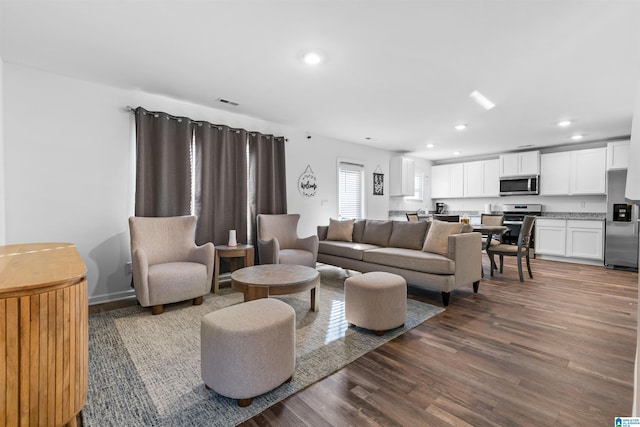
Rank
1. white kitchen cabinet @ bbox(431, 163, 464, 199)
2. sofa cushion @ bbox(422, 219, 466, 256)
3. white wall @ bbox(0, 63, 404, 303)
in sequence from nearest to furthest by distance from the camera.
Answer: white wall @ bbox(0, 63, 404, 303)
sofa cushion @ bbox(422, 219, 466, 256)
white kitchen cabinet @ bbox(431, 163, 464, 199)

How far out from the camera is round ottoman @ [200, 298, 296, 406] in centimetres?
159

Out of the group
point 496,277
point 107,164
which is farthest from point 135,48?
point 496,277

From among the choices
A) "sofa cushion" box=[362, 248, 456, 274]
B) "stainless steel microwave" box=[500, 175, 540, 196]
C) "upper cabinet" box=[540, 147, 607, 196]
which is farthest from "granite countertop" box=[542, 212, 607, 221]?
"sofa cushion" box=[362, 248, 456, 274]

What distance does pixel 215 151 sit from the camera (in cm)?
407

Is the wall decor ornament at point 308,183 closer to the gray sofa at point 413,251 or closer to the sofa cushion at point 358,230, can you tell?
the gray sofa at point 413,251

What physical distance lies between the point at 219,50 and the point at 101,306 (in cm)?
290

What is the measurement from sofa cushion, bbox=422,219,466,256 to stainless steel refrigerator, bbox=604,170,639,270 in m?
3.76

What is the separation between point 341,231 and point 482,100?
8.89ft

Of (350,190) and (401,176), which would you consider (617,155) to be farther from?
(350,190)

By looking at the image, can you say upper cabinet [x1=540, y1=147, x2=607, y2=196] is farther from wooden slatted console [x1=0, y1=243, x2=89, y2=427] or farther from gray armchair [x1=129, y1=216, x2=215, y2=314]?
wooden slatted console [x1=0, y1=243, x2=89, y2=427]

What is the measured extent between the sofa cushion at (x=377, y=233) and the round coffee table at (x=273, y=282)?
1.85m

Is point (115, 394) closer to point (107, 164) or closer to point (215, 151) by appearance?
point (107, 164)

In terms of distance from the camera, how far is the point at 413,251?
3.86 meters

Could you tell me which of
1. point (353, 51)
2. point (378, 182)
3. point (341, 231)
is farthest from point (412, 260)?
point (378, 182)
